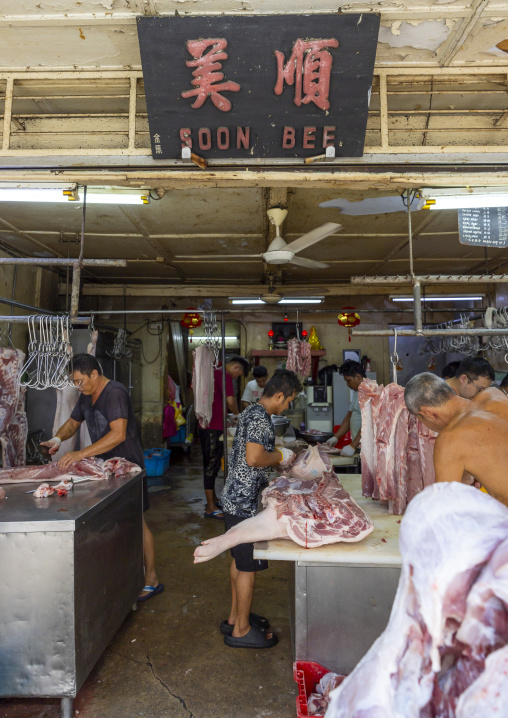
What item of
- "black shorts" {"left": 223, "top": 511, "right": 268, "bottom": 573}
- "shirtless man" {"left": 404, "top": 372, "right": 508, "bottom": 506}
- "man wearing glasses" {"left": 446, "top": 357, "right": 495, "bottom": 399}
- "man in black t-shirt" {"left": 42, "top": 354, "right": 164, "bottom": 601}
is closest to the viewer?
"shirtless man" {"left": 404, "top": 372, "right": 508, "bottom": 506}

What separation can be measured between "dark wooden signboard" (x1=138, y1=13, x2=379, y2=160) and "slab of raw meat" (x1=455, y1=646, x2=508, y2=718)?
3271mm

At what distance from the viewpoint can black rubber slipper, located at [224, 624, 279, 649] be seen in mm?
3545

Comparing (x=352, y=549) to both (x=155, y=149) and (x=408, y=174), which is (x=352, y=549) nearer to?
(x=408, y=174)

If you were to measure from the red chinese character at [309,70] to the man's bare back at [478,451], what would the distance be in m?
2.32

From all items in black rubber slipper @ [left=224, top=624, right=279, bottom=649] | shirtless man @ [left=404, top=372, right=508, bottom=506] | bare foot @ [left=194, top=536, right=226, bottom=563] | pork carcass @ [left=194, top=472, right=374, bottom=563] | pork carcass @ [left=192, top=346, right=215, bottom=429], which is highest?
pork carcass @ [left=192, top=346, right=215, bottom=429]

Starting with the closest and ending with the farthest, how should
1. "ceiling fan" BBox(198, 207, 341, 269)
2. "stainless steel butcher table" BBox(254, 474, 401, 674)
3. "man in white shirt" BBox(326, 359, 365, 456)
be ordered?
"stainless steel butcher table" BBox(254, 474, 401, 674) < "ceiling fan" BBox(198, 207, 341, 269) < "man in white shirt" BBox(326, 359, 365, 456)

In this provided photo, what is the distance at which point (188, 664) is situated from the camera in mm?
3361

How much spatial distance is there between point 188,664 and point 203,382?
376 centimetres

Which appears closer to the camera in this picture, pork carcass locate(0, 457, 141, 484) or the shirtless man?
the shirtless man

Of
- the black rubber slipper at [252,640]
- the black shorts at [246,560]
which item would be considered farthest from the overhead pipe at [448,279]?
the black rubber slipper at [252,640]

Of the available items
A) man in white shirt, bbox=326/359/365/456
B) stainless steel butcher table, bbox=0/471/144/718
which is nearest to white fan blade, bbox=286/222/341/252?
man in white shirt, bbox=326/359/365/456

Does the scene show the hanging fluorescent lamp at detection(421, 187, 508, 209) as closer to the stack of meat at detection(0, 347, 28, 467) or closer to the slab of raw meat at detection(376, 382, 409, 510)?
the slab of raw meat at detection(376, 382, 409, 510)

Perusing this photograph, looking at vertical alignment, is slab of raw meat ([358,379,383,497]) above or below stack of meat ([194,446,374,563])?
above

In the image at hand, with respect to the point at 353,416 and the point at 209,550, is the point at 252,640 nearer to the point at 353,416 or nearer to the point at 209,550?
the point at 209,550
